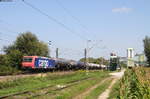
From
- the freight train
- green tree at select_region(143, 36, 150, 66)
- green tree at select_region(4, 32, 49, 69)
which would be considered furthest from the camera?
green tree at select_region(4, 32, 49, 69)

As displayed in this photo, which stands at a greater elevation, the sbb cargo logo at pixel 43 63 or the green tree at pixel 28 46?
the green tree at pixel 28 46

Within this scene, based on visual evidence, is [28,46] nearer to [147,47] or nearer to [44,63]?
[44,63]

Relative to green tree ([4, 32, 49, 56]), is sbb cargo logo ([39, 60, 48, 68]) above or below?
below

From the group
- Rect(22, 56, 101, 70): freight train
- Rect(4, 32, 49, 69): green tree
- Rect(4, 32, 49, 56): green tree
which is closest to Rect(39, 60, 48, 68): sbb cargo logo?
Rect(22, 56, 101, 70): freight train

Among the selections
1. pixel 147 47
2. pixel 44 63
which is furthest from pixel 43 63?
pixel 147 47

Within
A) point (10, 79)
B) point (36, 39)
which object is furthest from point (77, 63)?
point (10, 79)

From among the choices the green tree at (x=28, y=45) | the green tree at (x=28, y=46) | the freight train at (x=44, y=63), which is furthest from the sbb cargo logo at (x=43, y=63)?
the green tree at (x=28, y=45)

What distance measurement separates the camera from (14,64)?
82.2 m

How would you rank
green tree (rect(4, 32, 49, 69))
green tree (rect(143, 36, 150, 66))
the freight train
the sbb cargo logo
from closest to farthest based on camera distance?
the freight train < the sbb cargo logo < green tree (rect(143, 36, 150, 66)) < green tree (rect(4, 32, 49, 69))

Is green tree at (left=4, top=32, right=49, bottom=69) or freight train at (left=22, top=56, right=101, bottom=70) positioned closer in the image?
freight train at (left=22, top=56, right=101, bottom=70)

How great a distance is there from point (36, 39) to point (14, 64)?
25.0m

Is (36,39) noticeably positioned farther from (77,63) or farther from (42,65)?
(42,65)

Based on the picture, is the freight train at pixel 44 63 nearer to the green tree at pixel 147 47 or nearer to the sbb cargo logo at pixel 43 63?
the sbb cargo logo at pixel 43 63

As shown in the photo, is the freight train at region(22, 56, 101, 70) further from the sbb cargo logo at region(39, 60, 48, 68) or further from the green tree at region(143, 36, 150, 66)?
the green tree at region(143, 36, 150, 66)
